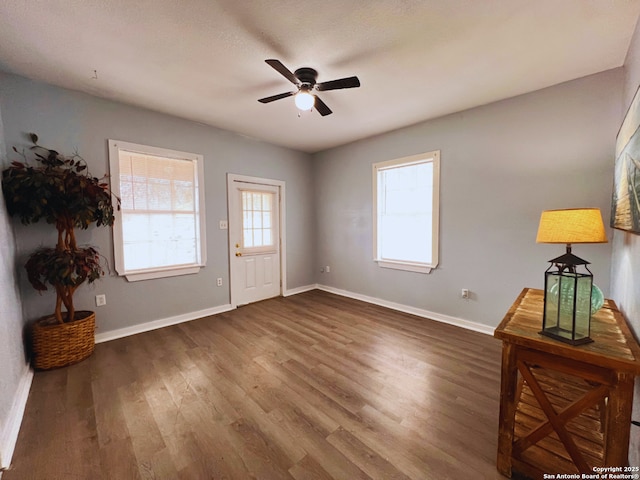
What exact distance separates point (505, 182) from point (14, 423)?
4.60 m

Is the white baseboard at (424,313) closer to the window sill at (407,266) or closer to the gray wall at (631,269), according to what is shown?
the window sill at (407,266)

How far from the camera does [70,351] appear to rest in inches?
93.9

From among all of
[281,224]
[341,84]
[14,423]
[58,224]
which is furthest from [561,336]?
[281,224]

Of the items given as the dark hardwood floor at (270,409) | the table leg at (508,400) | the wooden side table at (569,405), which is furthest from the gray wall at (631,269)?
the dark hardwood floor at (270,409)

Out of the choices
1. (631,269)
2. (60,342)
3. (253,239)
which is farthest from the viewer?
(253,239)

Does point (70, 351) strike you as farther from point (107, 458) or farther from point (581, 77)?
point (581, 77)

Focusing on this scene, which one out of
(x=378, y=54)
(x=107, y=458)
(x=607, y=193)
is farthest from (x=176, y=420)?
(x=607, y=193)

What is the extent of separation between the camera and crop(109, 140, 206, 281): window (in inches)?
118

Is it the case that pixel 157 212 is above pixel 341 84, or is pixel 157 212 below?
below

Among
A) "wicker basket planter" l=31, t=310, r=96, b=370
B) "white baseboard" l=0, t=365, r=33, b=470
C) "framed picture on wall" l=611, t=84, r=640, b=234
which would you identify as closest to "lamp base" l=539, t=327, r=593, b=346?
"framed picture on wall" l=611, t=84, r=640, b=234

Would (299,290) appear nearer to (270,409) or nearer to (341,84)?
(270,409)

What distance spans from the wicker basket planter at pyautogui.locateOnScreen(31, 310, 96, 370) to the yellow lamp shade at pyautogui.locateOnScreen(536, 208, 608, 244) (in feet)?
12.7

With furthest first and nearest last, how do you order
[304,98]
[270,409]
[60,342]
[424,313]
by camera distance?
[424,313] < [60,342] < [304,98] < [270,409]

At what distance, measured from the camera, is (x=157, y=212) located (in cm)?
325
